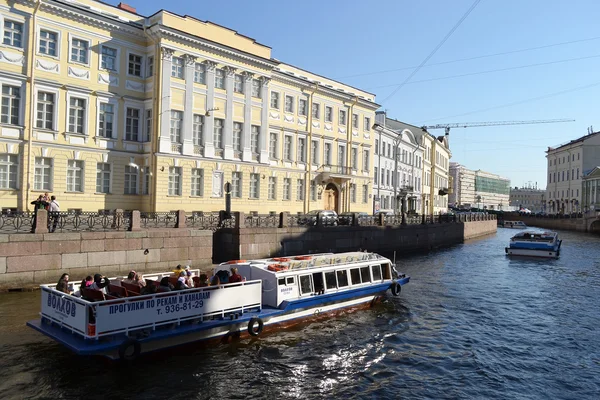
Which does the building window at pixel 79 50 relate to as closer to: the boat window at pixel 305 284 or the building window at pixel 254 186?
the building window at pixel 254 186

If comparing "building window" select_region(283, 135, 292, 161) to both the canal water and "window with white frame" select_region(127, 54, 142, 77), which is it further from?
the canal water

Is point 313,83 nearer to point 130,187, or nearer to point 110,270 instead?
point 130,187

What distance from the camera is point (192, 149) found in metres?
31.0

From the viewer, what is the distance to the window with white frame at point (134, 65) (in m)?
29.6

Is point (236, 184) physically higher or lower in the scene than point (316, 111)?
lower

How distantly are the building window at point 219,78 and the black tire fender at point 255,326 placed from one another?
22.3 meters

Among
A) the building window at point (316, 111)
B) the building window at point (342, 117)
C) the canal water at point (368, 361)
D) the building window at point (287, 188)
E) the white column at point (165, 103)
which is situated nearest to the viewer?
the canal water at point (368, 361)

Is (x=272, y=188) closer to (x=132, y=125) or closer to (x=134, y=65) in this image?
(x=132, y=125)

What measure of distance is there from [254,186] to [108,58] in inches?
504

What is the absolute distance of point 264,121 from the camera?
36.0 metres

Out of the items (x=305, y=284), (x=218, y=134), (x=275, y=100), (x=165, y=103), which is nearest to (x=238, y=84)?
(x=218, y=134)

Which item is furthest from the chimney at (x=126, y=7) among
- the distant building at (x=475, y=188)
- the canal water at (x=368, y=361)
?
the distant building at (x=475, y=188)

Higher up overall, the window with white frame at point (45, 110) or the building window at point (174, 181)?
the window with white frame at point (45, 110)

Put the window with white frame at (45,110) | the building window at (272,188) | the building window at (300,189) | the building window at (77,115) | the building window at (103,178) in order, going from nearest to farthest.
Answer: the window with white frame at (45,110) < the building window at (77,115) < the building window at (103,178) < the building window at (272,188) < the building window at (300,189)
